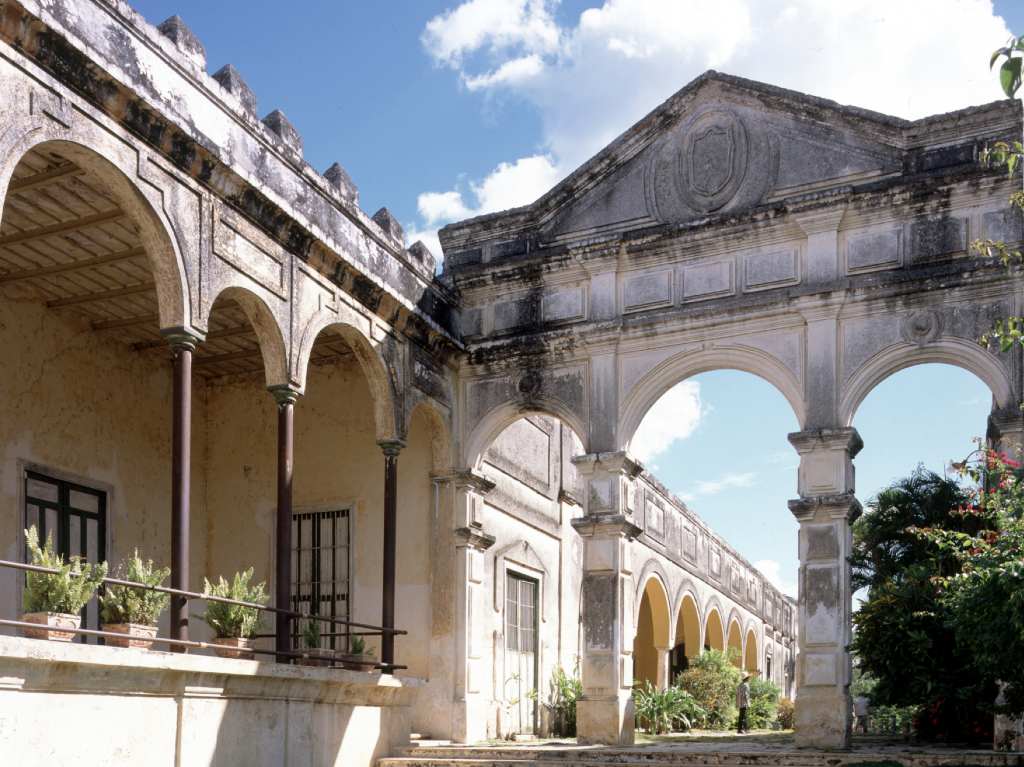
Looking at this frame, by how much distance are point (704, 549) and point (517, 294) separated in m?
14.9

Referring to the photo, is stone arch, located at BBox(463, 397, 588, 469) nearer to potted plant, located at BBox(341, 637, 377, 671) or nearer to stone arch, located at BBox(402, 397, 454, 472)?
stone arch, located at BBox(402, 397, 454, 472)

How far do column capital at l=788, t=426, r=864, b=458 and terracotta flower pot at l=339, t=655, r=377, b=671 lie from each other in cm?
503

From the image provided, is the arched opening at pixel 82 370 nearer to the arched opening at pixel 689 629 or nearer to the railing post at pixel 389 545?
the railing post at pixel 389 545

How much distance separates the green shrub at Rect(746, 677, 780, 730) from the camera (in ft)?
71.2

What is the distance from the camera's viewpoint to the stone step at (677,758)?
11.1m

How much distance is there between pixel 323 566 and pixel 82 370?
3.90 metres

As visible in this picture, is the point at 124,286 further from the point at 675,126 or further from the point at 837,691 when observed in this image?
the point at 837,691

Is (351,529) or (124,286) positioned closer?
(124,286)

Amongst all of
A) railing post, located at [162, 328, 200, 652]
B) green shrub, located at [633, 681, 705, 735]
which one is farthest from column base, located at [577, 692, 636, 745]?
railing post, located at [162, 328, 200, 652]

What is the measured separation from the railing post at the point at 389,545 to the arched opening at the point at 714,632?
16349 millimetres

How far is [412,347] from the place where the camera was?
47.8ft

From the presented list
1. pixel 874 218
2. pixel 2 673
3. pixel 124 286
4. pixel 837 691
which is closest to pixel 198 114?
pixel 124 286

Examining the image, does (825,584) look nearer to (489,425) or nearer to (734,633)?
(489,425)

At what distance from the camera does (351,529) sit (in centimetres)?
1566
